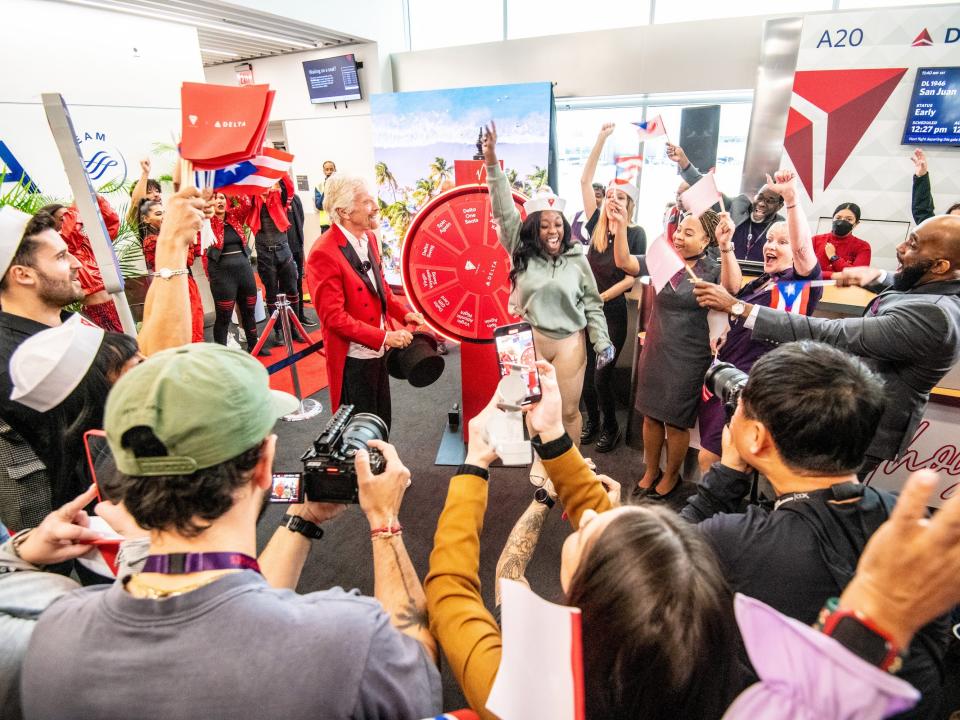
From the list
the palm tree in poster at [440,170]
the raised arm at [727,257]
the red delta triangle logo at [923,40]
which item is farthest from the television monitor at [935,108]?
the palm tree in poster at [440,170]

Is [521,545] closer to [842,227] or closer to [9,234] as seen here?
[9,234]

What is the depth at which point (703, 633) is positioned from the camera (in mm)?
658

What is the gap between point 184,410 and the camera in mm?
760

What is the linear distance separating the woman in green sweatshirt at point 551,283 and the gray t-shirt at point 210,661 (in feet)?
6.72

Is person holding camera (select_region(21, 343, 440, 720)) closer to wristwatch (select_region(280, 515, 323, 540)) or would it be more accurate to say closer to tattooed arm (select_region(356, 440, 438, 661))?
tattooed arm (select_region(356, 440, 438, 661))

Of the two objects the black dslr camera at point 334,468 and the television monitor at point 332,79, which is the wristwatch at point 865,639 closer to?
the black dslr camera at point 334,468

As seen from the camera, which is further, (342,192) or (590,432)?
(590,432)

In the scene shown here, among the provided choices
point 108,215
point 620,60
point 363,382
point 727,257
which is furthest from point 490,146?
point 620,60

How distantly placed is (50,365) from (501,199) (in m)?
1.91

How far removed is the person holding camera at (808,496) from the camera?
93 centimetres

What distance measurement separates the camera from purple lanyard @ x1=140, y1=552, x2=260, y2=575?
745 mm

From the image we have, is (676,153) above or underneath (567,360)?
above

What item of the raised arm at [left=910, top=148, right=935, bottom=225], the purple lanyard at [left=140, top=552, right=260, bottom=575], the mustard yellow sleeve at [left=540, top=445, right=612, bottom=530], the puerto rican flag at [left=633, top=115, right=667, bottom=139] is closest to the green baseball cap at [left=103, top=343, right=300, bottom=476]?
the purple lanyard at [left=140, top=552, right=260, bottom=575]

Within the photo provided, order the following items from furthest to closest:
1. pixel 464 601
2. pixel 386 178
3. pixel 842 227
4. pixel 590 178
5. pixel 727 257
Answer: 1. pixel 386 178
2. pixel 842 227
3. pixel 590 178
4. pixel 727 257
5. pixel 464 601
